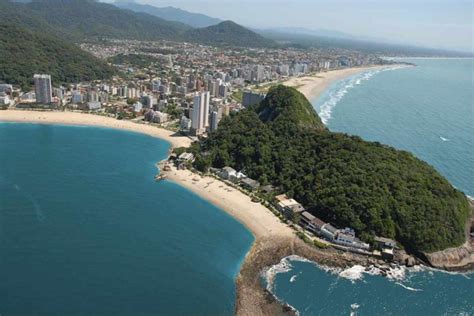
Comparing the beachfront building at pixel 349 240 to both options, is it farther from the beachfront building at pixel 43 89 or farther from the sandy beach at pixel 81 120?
the beachfront building at pixel 43 89

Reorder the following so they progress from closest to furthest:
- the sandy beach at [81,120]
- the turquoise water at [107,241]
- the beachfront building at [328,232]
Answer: the turquoise water at [107,241]
the beachfront building at [328,232]
the sandy beach at [81,120]

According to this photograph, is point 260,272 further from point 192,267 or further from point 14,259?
point 14,259

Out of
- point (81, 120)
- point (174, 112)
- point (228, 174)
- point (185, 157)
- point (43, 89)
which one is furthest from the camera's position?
point (174, 112)

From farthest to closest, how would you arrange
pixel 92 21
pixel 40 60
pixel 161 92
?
pixel 92 21 < pixel 40 60 < pixel 161 92

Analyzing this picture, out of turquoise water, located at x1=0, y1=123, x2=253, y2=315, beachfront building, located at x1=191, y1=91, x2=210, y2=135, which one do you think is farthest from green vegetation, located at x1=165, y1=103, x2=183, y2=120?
turquoise water, located at x1=0, y1=123, x2=253, y2=315

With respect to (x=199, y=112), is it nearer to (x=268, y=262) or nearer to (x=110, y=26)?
(x=268, y=262)

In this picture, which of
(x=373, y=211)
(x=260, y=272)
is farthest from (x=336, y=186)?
(x=260, y=272)

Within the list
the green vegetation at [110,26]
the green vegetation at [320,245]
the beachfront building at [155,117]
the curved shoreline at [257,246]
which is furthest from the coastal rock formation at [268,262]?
the green vegetation at [110,26]

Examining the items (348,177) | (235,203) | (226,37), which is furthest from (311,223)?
(226,37)
